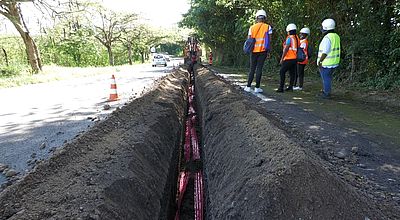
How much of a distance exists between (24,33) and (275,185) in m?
19.5

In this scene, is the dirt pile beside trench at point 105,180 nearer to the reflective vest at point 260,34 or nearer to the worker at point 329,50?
the reflective vest at point 260,34

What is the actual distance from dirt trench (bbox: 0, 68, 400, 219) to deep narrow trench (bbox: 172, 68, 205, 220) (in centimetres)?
21

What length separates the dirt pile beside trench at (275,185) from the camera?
6.24 feet

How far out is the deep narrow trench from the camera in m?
3.76

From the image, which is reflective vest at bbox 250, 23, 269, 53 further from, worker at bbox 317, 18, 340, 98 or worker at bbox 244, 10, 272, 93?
worker at bbox 317, 18, 340, 98

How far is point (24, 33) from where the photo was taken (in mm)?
17703

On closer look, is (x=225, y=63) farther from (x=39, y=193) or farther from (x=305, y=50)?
(x=39, y=193)

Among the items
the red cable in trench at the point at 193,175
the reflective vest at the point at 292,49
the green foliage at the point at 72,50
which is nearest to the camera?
the red cable in trench at the point at 193,175

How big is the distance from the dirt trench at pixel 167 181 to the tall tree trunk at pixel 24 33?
15746 millimetres

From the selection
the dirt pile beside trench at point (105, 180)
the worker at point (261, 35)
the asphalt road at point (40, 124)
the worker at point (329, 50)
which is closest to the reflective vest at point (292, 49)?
the worker at point (261, 35)

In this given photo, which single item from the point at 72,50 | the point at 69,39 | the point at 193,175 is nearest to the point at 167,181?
the point at 193,175

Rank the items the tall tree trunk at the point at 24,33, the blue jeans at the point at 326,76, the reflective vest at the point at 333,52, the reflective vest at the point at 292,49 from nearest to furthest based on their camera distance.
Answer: the reflective vest at the point at 333,52 < the blue jeans at the point at 326,76 < the reflective vest at the point at 292,49 < the tall tree trunk at the point at 24,33

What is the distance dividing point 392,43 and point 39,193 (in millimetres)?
8287

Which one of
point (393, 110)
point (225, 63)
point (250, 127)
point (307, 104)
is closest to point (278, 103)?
point (307, 104)
